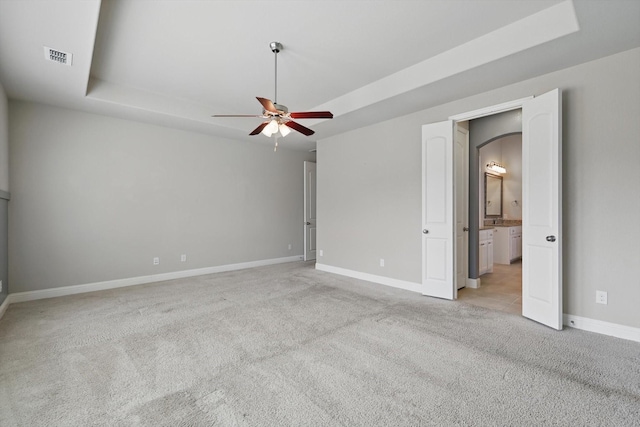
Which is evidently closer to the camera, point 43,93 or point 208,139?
point 43,93

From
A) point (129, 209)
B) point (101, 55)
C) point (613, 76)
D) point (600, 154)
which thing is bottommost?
point (129, 209)

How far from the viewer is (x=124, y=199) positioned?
15.5ft

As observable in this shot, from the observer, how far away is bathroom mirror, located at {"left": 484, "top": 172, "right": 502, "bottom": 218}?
712cm

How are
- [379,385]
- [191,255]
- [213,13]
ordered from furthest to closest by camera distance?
[191,255] → [213,13] → [379,385]

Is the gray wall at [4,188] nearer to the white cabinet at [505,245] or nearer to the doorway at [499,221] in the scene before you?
the doorway at [499,221]

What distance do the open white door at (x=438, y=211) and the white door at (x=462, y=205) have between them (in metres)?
0.27

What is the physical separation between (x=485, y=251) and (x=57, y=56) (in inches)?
262

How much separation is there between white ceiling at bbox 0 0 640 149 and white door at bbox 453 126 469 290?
0.84 metres

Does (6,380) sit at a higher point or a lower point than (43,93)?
lower

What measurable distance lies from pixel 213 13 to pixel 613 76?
384 cm

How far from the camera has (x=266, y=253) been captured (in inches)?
259

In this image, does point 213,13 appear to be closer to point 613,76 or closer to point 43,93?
point 43,93

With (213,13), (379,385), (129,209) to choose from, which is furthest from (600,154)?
(129,209)

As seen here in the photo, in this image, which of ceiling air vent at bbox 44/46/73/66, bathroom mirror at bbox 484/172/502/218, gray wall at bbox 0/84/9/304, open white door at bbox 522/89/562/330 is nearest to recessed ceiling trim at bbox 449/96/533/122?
open white door at bbox 522/89/562/330
